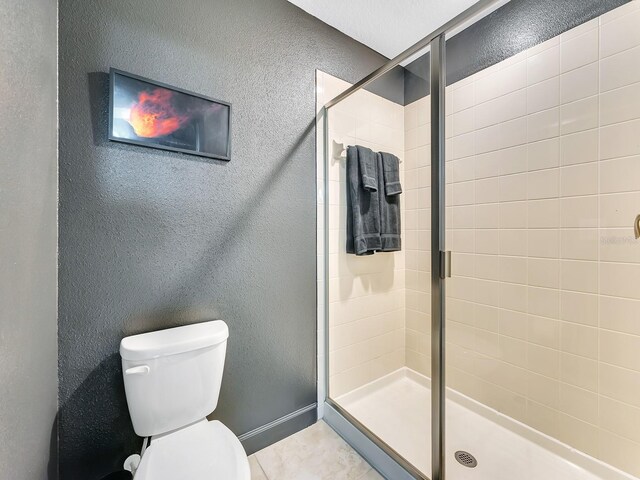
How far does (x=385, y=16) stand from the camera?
1.62 metres

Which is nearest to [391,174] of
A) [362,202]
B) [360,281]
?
[362,202]

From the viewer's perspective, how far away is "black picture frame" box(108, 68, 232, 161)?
1.08 m

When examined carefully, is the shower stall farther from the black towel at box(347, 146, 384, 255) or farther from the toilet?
the toilet

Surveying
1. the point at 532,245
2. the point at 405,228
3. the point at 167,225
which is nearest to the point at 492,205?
the point at 532,245

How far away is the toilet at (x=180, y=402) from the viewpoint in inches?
35.9

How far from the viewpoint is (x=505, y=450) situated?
4.81ft

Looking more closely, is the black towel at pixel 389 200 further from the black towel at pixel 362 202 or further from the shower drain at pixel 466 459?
the shower drain at pixel 466 459

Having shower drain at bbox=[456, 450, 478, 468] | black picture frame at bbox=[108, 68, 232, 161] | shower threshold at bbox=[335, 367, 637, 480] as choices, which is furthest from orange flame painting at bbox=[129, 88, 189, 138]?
shower drain at bbox=[456, 450, 478, 468]

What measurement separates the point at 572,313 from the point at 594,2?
144 centimetres

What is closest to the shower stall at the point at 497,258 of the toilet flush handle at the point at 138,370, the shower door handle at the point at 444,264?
the shower door handle at the point at 444,264

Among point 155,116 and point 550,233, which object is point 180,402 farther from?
point 550,233

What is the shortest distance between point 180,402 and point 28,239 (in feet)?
2.47

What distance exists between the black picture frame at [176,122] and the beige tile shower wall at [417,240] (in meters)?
1.16

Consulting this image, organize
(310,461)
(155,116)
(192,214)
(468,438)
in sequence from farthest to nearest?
(468,438), (310,461), (192,214), (155,116)
